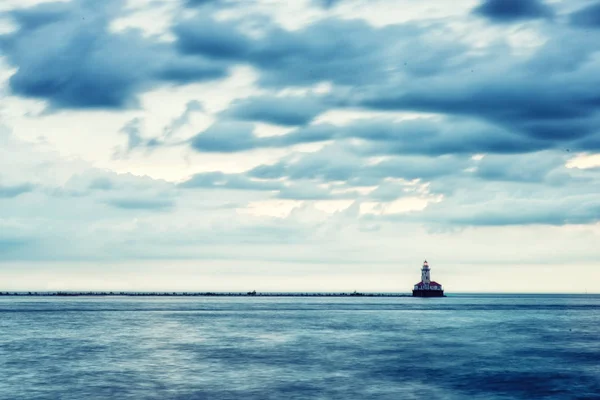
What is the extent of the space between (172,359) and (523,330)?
57.3 meters

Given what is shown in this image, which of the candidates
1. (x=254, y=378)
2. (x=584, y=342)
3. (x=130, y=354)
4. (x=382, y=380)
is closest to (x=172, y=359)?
(x=130, y=354)

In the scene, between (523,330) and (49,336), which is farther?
(523,330)

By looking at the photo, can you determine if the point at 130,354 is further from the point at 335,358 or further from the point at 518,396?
the point at 518,396

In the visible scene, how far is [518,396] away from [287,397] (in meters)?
15.7

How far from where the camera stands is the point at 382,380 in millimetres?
51812

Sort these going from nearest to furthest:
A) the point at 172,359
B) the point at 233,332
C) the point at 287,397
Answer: the point at 287,397 < the point at 172,359 < the point at 233,332

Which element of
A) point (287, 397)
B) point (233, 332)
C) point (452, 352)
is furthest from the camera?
point (233, 332)

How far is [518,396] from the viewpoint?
45.6m

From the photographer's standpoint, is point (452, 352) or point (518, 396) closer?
point (518, 396)

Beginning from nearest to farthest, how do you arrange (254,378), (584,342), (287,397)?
1. (287,397)
2. (254,378)
3. (584,342)

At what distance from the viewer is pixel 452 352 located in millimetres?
69250

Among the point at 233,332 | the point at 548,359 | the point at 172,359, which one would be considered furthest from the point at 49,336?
the point at 548,359

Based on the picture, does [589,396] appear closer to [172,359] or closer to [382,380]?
[382,380]

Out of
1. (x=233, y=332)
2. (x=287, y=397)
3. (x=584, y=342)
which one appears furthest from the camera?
(x=233, y=332)
